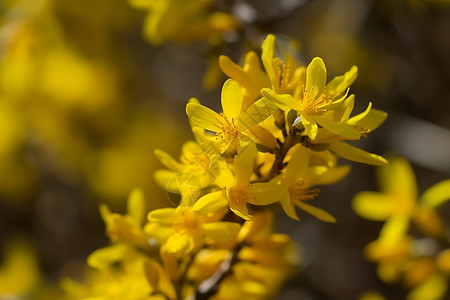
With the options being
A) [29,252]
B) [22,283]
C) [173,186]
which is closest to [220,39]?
[173,186]

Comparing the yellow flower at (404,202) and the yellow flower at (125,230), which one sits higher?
the yellow flower at (125,230)

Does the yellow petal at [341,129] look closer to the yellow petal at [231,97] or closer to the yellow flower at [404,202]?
the yellow petal at [231,97]

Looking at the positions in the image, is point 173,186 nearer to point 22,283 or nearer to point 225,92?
point 225,92

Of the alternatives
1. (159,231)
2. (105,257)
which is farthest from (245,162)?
(105,257)

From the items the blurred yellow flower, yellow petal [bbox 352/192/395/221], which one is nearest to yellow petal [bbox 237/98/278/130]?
the blurred yellow flower

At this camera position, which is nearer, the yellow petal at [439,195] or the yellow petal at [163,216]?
A: the yellow petal at [163,216]

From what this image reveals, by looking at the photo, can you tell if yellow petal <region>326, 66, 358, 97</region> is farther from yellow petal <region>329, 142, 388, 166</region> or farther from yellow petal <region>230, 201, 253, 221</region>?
yellow petal <region>230, 201, 253, 221</region>

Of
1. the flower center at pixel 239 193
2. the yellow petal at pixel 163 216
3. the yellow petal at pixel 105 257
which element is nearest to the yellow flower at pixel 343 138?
the flower center at pixel 239 193
